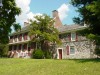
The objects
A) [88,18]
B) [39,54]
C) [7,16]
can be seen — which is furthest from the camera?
[39,54]

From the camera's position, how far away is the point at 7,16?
27406 mm

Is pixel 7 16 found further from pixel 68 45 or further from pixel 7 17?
pixel 68 45

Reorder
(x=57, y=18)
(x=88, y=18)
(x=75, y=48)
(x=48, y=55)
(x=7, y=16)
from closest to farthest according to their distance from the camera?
(x=88, y=18)
(x=7, y=16)
(x=75, y=48)
(x=48, y=55)
(x=57, y=18)

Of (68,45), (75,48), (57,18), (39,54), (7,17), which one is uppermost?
(57,18)

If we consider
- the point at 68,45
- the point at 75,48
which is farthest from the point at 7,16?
the point at 68,45

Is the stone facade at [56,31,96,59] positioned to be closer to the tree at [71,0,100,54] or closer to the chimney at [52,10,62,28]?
the chimney at [52,10,62,28]

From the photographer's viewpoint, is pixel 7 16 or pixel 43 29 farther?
pixel 43 29

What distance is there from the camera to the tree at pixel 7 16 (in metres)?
26.8

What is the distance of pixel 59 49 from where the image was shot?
157 feet

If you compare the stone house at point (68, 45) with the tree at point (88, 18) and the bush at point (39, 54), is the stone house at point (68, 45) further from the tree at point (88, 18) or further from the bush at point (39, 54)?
the tree at point (88, 18)

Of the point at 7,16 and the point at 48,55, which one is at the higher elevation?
the point at 7,16

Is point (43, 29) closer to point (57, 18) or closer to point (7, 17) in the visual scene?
point (57, 18)

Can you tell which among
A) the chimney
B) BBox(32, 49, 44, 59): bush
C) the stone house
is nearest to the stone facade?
the stone house

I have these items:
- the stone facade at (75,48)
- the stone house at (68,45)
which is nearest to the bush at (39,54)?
the stone house at (68,45)
